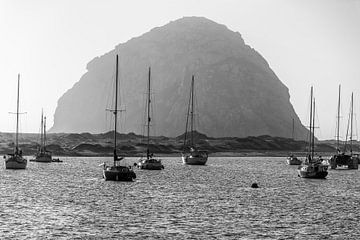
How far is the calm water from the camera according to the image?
5759 cm

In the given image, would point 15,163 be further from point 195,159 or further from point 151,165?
point 195,159

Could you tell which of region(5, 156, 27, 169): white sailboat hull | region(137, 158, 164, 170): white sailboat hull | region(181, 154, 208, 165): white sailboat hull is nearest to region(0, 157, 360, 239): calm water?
region(137, 158, 164, 170): white sailboat hull

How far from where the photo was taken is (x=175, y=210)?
73.3 m

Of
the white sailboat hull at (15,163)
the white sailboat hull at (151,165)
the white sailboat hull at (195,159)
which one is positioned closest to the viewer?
the white sailboat hull at (15,163)

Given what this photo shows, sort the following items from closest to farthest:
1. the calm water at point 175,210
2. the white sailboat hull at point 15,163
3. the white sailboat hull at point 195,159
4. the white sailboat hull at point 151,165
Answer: the calm water at point 175,210 < the white sailboat hull at point 15,163 < the white sailboat hull at point 151,165 < the white sailboat hull at point 195,159

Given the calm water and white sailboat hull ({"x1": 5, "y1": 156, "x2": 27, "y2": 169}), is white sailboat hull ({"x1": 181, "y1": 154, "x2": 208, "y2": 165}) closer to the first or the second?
white sailboat hull ({"x1": 5, "y1": 156, "x2": 27, "y2": 169})

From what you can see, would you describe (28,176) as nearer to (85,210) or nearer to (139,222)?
(85,210)

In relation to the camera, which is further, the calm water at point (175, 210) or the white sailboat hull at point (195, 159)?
the white sailboat hull at point (195, 159)

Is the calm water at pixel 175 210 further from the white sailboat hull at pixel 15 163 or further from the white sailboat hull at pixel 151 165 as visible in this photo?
the white sailboat hull at pixel 15 163

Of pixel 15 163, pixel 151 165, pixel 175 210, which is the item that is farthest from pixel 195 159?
pixel 175 210

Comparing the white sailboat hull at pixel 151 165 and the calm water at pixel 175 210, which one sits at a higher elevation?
the white sailboat hull at pixel 151 165

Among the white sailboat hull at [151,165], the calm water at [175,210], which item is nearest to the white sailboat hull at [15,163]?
the white sailboat hull at [151,165]

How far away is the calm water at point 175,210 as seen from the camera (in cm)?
5759

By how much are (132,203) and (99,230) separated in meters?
21.3
